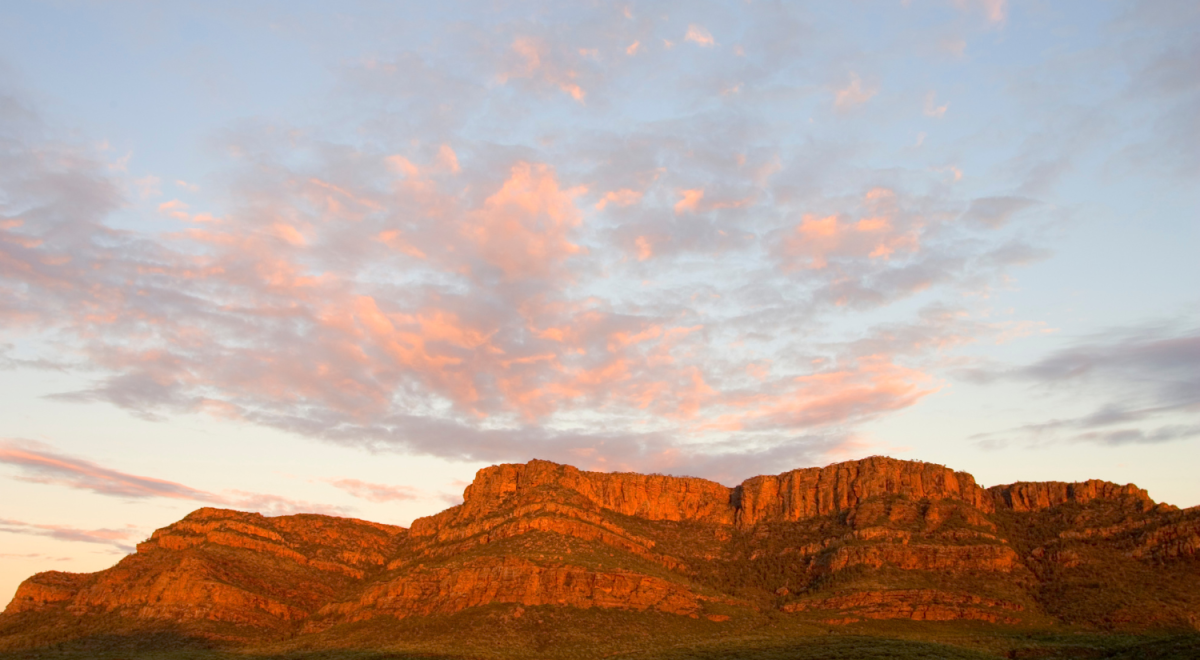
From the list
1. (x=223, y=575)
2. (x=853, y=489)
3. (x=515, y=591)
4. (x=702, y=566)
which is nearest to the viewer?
(x=515, y=591)

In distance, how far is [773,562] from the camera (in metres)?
174

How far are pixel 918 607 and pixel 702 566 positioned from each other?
46666mm

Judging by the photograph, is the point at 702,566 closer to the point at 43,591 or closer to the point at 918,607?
the point at 918,607

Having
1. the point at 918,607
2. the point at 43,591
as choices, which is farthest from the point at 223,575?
the point at 918,607

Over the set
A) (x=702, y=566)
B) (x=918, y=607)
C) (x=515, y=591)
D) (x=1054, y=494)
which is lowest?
(x=918, y=607)

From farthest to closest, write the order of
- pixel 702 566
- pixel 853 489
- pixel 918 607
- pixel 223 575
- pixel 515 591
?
pixel 853 489
pixel 702 566
pixel 223 575
pixel 515 591
pixel 918 607

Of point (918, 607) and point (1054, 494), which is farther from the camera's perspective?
point (1054, 494)

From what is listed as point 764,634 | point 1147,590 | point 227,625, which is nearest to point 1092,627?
point 1147,590

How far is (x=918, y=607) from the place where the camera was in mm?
139750

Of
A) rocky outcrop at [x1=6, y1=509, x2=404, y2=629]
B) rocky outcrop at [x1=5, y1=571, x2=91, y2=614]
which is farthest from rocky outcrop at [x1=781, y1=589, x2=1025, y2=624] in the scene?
rocky outcrop at [x1=5, y1=571, x2=91, y2=614]

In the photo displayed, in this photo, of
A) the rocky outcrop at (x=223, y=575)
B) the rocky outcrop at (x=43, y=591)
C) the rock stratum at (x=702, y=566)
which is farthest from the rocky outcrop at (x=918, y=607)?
the rocky outcrop at (x=43, y=591)

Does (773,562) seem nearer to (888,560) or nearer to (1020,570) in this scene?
(888,560)

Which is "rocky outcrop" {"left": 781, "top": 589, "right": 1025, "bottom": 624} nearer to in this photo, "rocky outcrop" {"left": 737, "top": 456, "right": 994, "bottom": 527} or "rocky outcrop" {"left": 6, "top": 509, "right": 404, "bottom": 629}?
"rocky outcrop" {"left": 737, "top": 456, "right": 994, "bottom": 527}

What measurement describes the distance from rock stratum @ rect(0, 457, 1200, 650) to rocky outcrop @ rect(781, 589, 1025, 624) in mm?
310
